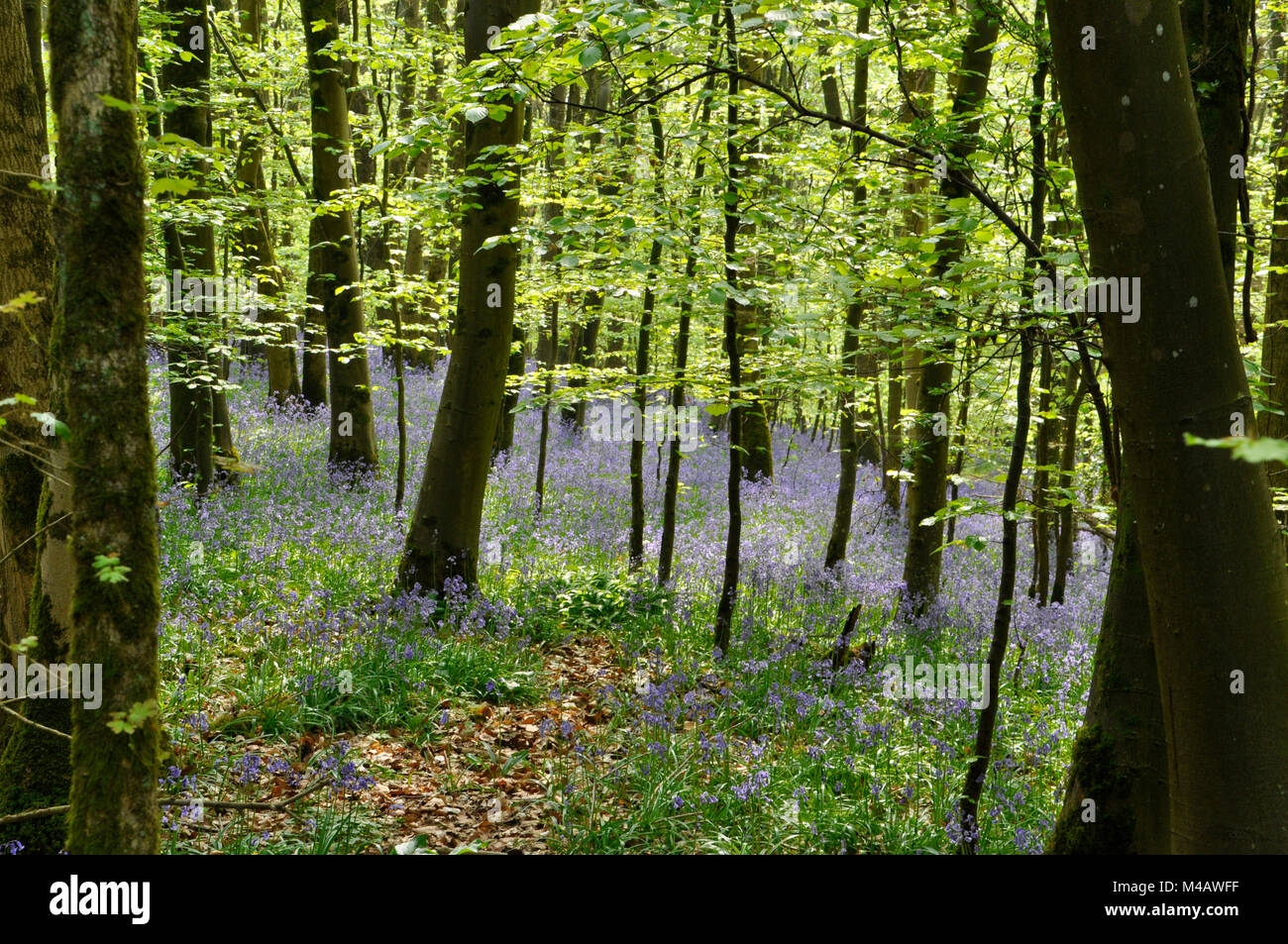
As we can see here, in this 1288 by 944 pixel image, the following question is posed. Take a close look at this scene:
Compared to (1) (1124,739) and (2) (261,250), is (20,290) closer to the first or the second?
(1) (1124,739)

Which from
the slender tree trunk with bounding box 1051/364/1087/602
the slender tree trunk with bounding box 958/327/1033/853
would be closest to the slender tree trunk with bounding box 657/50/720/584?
the slender tree trunk with bounding box 958/327/1033/853

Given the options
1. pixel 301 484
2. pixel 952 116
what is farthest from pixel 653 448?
pixel 952 116

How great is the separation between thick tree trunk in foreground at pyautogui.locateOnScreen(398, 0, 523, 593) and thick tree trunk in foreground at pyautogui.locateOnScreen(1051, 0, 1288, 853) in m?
5.71

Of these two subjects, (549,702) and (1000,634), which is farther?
(549,702)

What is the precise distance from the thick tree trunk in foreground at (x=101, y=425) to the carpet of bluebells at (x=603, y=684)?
3.47ft

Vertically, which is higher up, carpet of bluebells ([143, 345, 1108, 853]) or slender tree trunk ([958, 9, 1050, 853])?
slender tree trunk ([958, 9, 1050, 853])

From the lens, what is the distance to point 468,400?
285 inches

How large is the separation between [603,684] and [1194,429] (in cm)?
502

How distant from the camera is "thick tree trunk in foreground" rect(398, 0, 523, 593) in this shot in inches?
282

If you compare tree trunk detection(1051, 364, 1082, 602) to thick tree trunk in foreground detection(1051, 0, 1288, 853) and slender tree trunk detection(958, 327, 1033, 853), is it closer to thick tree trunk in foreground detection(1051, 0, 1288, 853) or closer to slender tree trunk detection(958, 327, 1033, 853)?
slender tree trunk detection(958, 327, 1033, 853)

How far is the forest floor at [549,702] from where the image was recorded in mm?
4316

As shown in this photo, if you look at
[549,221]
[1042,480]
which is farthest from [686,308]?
[1042,480]
